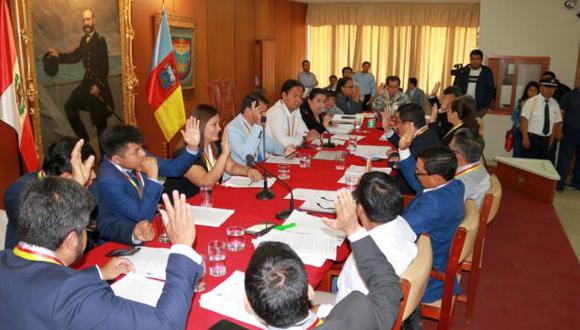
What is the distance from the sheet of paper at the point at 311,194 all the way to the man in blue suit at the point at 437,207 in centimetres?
58

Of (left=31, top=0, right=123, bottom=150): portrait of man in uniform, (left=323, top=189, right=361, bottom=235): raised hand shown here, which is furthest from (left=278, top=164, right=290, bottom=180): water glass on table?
(left=31, top=0, right=123, bottom=150): portrait of man in uniform

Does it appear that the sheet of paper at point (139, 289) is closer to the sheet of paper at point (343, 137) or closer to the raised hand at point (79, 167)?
the raised hand at point (79, 167)

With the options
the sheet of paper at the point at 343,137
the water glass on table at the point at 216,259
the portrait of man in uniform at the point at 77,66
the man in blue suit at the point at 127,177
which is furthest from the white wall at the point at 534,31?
the water glass on table at the point at 216,259

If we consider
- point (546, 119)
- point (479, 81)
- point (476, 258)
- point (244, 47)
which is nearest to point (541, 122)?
point (546, 119)

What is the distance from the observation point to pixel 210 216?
8.91ft

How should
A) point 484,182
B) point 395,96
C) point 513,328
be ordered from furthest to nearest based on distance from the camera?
point 395,96 < point 484,182 < point 513,328

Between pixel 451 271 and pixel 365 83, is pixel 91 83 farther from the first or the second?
pixel 365 83

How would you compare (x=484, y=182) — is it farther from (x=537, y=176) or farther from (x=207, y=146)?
(x=537, y=176)

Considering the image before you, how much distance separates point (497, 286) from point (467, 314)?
72 centimetres

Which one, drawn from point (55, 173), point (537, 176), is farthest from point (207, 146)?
point (537, 176)

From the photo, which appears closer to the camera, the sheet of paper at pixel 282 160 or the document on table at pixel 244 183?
the document on table at pixel 244 183

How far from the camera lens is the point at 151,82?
5.39 meters

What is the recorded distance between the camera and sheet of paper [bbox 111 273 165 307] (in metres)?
1.79

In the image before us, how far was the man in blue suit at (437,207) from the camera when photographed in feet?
8.54
